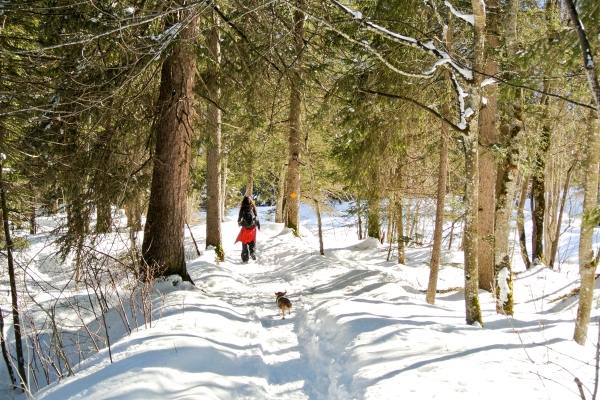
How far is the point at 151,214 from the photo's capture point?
7.15m

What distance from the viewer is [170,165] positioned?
7.02 metres

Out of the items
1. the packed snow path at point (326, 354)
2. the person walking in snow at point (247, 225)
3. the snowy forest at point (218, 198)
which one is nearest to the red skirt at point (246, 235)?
the person walking in snow at point (247, 225)

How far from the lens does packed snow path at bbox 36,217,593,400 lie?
3453mm

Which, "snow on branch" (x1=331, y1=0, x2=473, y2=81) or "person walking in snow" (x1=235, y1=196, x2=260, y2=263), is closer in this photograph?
"snow on branch" (x1=331, y1=0, x2=473, y2=81)

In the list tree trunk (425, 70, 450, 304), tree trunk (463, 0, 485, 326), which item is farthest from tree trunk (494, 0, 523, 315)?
tree trunk (425, 70, 450, 304)

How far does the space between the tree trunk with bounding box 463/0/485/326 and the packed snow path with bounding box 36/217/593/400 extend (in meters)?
0.44

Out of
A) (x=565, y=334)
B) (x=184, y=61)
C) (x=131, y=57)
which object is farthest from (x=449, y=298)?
(x=131, y=57)

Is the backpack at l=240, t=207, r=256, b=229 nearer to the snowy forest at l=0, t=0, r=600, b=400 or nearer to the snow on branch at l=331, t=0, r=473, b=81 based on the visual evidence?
the snowy forest at l=0, t=0, r=600, b=400

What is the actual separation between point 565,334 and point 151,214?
754cm

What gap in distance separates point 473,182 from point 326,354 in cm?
309

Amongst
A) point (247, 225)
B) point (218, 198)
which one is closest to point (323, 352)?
point (247, 225)

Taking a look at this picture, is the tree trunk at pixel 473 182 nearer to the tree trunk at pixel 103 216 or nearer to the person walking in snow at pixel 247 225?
the tree trunk at pixel 103 216

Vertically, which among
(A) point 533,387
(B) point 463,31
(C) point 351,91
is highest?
(B) point 463,31

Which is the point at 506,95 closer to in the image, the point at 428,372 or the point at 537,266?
the point at 428,372
